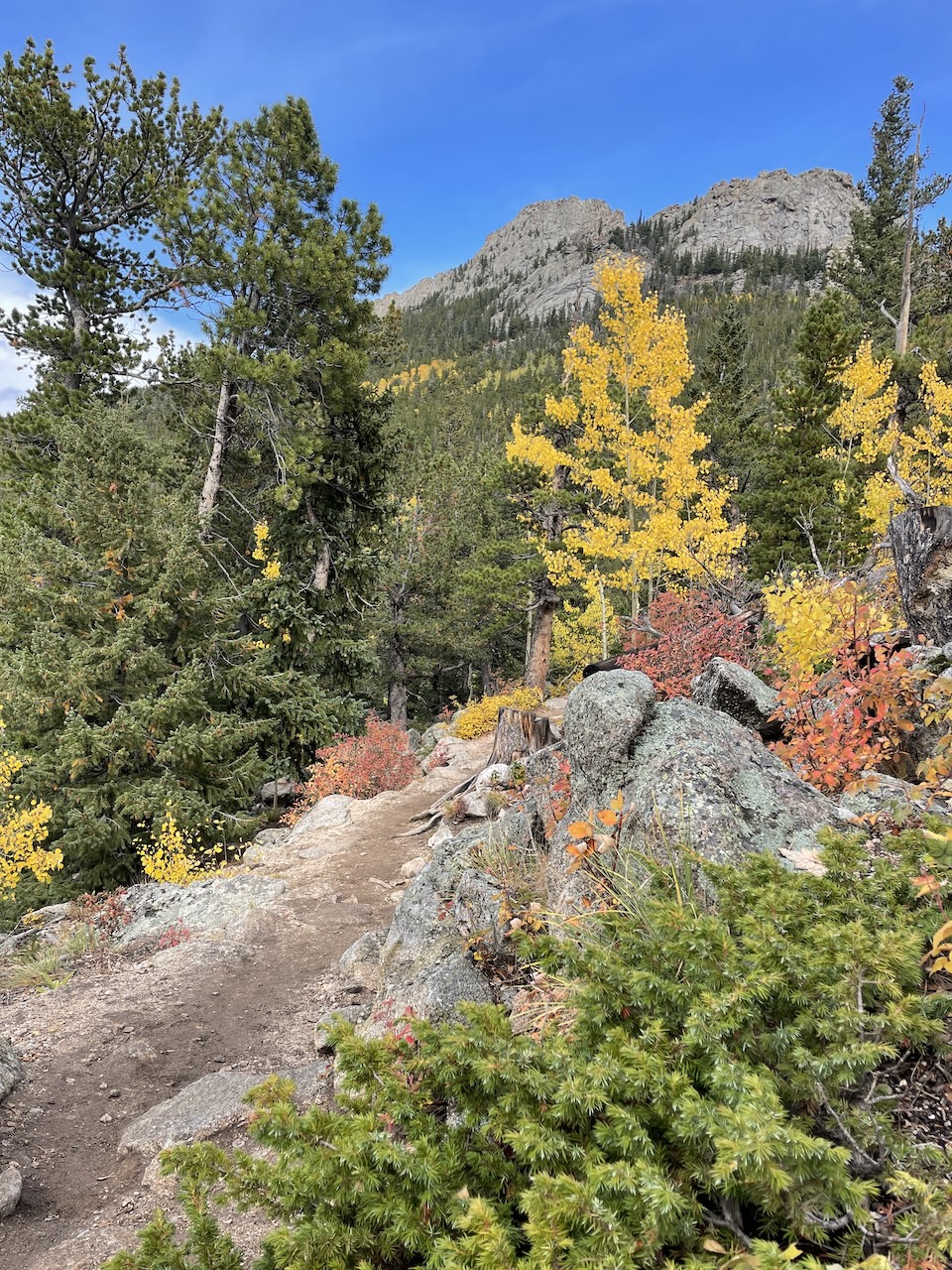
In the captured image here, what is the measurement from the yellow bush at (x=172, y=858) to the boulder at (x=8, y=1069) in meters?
3.84

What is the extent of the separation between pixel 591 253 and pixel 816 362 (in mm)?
6507

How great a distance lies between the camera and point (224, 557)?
14.3 meters

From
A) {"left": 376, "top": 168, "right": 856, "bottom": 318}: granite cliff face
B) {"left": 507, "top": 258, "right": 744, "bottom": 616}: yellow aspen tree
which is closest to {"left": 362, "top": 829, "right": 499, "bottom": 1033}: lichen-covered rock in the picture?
{"left": 507, "top": 258, "right": 744, "bottom": 616}: yellow aspen tree

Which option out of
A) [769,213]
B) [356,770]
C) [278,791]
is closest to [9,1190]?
[356,770]

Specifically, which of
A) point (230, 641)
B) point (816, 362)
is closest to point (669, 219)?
point (816, 362)

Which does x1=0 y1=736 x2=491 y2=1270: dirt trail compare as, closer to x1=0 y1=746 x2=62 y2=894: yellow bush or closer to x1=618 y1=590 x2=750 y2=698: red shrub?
x1=0 y1=746 x2=62 y2=894: yellow bush

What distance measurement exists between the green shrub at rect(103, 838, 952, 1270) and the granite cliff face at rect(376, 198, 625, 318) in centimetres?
14149

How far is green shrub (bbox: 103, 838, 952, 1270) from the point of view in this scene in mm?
1326

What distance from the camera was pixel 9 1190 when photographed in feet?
10.9

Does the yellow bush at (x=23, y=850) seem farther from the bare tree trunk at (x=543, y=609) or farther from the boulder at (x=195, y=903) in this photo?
the bare tree trunk at (x=543, y=609)

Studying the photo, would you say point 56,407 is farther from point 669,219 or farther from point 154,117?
point 669,219

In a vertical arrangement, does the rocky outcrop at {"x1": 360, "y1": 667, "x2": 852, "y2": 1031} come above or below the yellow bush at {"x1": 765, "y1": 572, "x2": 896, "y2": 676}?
below

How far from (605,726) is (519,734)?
6.48 metres

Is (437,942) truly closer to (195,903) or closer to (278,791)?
(195,903)
